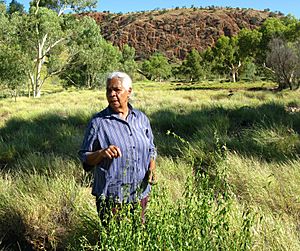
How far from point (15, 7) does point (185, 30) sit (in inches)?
6279

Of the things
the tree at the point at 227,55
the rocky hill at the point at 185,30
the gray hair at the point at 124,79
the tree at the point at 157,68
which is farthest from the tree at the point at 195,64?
the rocky hill at the point at 185,30

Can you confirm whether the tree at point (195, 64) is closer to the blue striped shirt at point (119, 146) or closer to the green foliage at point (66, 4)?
the green foliage at point (66, 4)

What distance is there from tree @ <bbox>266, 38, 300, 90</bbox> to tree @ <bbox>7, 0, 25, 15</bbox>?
75.8ft

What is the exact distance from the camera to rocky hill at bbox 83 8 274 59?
182 metres

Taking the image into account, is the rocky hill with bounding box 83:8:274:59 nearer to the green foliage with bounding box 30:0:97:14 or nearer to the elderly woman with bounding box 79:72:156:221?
the green foliage with bounding box 30:0:97:14

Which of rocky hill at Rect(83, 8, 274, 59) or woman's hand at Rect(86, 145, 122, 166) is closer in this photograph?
woman's hand at Rect(86, 145, 122, 166)

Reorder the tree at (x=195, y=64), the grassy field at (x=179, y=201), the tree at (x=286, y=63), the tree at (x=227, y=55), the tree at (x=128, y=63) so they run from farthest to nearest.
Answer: the tree at (x=195, y=64) < the tree at (x=227, y=55) < the tree at (x=128, y=63) < the tree at (x=286, y=63) < the grassy field at (x=179, y=201)

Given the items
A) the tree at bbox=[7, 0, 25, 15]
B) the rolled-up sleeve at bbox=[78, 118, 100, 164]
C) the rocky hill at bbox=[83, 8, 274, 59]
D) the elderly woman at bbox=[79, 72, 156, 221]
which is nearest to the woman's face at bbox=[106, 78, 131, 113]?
the elderly woman at bbox=[79, 72, 156, 221]

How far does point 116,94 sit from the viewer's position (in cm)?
318

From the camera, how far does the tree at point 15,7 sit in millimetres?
34481

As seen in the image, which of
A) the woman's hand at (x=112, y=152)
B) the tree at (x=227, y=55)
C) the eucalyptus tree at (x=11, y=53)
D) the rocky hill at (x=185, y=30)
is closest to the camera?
the woman's hand at (x=112, y=152)

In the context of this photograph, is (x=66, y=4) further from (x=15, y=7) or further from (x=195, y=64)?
(x=195, y=64)

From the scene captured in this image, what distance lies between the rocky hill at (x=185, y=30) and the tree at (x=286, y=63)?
150809mm

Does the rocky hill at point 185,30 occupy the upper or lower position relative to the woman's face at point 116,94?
upper
